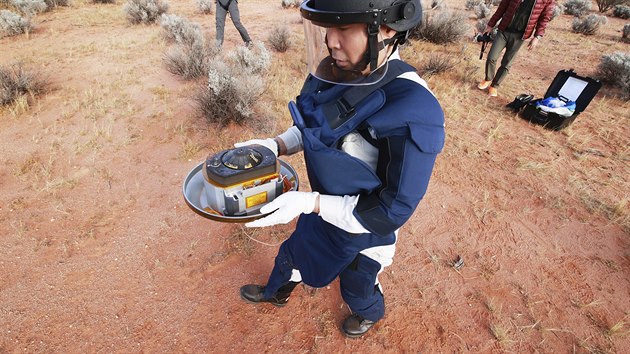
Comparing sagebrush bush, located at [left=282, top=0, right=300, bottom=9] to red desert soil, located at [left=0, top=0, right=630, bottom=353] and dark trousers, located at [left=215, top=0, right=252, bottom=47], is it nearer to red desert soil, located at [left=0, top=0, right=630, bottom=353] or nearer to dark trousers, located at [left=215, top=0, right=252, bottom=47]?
dark trousers, located at [left=215, top=0, right=252, bottom=47]

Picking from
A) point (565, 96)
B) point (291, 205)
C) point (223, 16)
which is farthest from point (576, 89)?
point (223, 16)

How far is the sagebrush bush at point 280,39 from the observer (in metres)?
7.75

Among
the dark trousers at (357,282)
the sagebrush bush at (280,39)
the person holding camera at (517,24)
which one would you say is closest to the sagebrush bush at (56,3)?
the sagebrush bush at (280,39)

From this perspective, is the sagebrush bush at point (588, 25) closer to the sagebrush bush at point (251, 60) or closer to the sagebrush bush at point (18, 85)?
the sagebrush bush at point (251, 60)

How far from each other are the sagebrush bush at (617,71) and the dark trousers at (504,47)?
2.61 m

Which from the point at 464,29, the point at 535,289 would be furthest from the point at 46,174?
the point at 464,29

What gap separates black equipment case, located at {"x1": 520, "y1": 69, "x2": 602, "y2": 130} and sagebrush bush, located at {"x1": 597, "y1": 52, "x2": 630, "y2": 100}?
213 cm

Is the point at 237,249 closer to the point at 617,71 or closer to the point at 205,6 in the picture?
the point at 617,71

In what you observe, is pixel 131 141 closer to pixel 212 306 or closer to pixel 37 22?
pixel 212 306

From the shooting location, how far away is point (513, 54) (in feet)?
19.4

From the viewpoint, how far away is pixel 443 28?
8891 millimetres

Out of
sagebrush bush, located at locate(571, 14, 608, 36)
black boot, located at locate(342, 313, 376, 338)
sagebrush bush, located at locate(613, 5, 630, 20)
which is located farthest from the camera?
sagebrush bush, located at locate(613, 5, 630, 20)

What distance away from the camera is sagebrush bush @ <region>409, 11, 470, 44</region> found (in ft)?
29.2

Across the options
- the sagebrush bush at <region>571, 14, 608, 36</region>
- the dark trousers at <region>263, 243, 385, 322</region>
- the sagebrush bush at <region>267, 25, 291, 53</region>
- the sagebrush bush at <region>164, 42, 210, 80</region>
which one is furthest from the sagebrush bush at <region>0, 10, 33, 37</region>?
the sagebrush bush at <region>571, 14, 608, 36</region>
